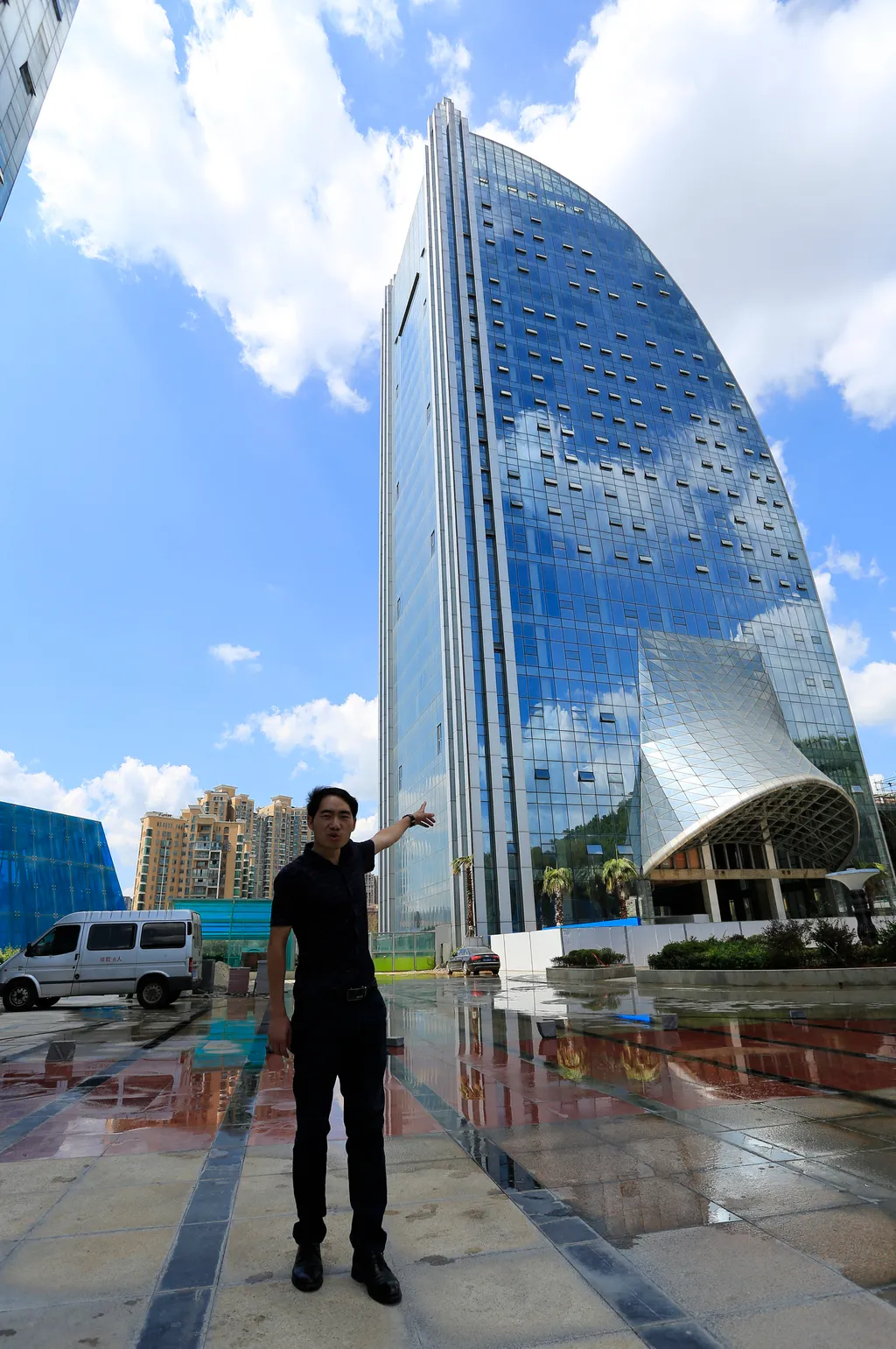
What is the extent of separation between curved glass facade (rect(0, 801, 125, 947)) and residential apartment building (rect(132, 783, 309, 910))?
69527mm

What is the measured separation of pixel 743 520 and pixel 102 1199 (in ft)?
251

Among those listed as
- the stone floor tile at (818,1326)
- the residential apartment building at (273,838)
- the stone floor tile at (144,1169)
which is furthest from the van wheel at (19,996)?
the residential apartment building at (273,838)

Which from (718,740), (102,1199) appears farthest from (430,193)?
(102,1199)

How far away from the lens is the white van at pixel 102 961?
710 inches

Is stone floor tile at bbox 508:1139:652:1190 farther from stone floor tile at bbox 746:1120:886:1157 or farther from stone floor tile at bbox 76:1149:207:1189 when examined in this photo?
stone floor tile at bbox 76:1149:207:1189

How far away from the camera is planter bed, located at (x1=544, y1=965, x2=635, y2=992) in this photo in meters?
24.3

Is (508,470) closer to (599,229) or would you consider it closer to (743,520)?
(743,520)

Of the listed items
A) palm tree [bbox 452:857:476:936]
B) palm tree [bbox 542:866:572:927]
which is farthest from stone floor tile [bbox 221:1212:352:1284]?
palm tree [bbox 542:866:572:927]

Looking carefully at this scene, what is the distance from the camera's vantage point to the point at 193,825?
140125mm

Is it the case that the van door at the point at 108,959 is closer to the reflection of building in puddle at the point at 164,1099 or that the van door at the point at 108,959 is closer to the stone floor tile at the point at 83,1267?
the reflection of building in puddle at the point at 164,1099

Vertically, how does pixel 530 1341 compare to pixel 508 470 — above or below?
below

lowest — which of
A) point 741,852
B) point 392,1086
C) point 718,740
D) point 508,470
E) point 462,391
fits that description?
point 392,1086

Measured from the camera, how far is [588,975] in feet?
80.9

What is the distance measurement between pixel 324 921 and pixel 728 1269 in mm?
2230
